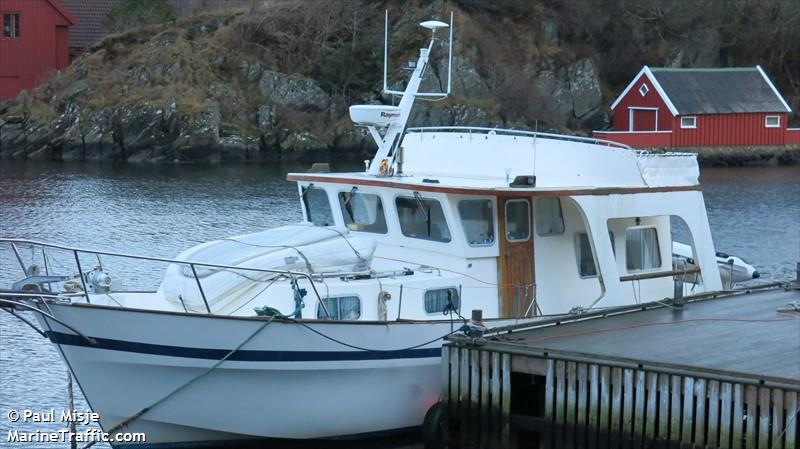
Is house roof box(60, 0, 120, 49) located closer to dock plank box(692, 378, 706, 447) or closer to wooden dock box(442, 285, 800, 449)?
wooden dock box(442, 285, 800, 449)

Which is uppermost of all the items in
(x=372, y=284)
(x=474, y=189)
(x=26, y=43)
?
(x=26, y=43)

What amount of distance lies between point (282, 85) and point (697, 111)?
20.8 metres

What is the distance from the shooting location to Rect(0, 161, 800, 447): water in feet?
65.1

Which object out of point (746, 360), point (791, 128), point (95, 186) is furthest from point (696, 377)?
point (791, 128)

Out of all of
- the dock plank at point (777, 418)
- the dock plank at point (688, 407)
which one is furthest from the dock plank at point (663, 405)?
the dock plank at point (777, 418)

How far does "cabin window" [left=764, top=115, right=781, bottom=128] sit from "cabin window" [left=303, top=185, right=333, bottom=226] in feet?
163

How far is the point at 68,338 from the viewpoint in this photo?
13625 millimetres

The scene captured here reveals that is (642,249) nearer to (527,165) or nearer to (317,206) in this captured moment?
(527,165)

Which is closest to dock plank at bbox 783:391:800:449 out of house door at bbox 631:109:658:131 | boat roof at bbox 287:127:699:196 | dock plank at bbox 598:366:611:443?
dock plank at bbox 598:366:611:443

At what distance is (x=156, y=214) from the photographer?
121ft

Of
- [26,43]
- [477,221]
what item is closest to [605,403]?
[477,221]

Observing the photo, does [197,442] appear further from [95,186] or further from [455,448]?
[95,186]

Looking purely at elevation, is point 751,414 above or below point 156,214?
below

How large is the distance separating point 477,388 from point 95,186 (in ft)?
107
